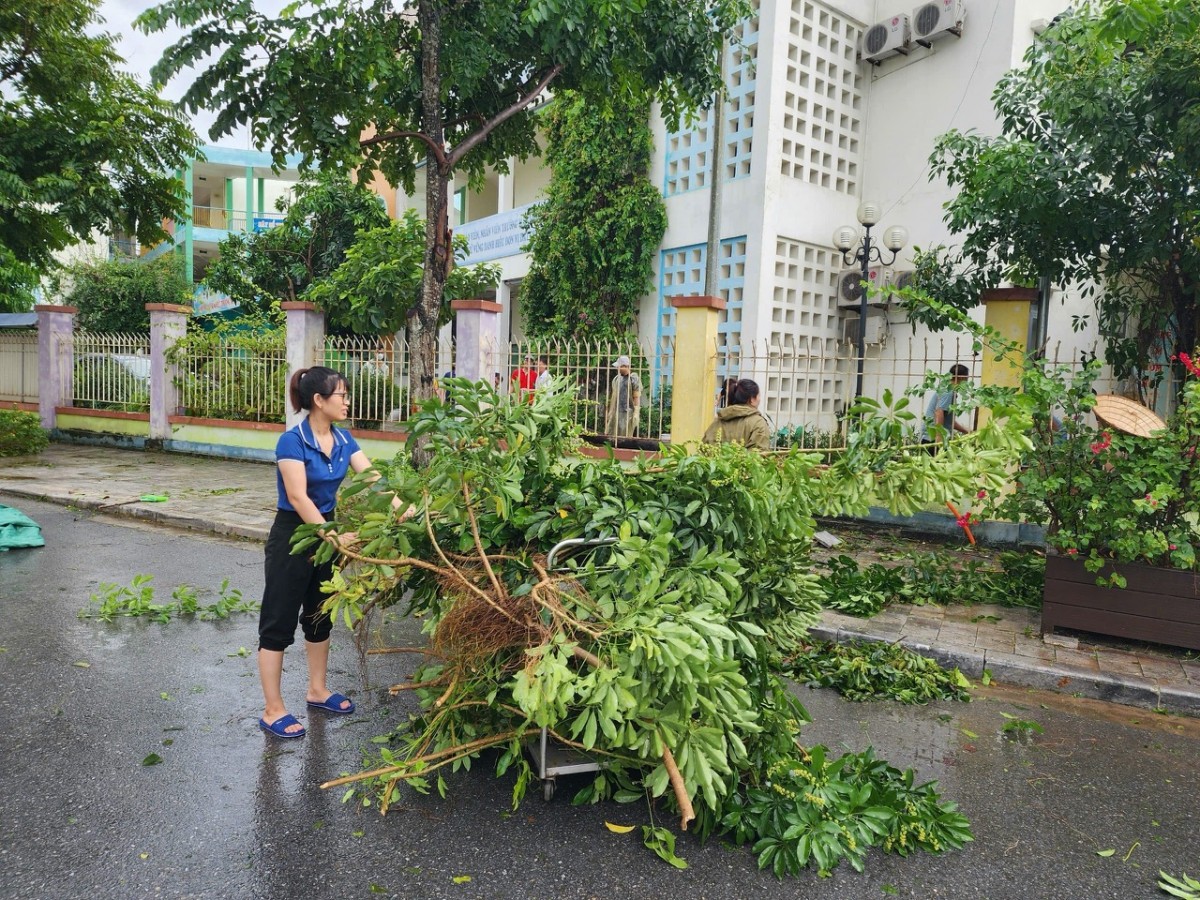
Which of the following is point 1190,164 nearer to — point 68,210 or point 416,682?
point 416,682

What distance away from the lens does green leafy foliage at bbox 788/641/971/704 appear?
478 centimetres

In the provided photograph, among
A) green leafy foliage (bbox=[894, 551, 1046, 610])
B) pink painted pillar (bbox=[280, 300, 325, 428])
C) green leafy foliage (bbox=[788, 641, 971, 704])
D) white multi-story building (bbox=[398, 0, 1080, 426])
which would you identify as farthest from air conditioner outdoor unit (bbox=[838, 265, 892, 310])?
green leafy foliage (bbox=[788, 641, 971, 704])

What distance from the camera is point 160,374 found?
15430 mm

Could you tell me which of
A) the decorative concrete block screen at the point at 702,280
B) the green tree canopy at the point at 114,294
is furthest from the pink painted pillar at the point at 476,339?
the green tree canopy at the point at 114,294

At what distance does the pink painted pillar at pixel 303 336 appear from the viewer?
13422mm

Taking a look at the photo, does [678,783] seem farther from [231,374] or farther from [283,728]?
[231,374]

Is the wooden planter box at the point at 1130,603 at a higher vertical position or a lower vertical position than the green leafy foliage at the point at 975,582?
higher

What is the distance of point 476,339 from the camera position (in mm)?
11305

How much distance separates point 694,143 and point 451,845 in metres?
12.7

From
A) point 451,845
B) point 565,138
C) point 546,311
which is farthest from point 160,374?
point 451,845

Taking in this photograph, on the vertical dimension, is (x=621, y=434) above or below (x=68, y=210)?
below

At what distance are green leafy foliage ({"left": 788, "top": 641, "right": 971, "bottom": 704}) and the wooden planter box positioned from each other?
1.03 metres

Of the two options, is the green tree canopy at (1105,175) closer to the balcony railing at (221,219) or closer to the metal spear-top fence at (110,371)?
the metal spear-top fence at (110,371)

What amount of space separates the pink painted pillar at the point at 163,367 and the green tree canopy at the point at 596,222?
6589 mm
